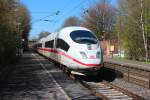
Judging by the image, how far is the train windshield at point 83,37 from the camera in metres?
22.5

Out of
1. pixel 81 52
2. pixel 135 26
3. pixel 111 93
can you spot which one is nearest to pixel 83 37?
pixel 81 52

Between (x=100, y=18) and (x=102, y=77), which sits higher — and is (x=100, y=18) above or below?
above

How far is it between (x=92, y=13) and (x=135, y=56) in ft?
113

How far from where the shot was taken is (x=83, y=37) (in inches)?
903

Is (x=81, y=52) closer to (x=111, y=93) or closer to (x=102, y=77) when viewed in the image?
(x=102, y=77)

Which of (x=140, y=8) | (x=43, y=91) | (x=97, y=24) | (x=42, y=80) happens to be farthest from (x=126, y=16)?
(x=43, y=91)

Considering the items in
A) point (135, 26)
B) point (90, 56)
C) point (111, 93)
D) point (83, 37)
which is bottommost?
point (111, 93)

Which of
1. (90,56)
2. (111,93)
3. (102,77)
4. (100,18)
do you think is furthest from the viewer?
(100,18)

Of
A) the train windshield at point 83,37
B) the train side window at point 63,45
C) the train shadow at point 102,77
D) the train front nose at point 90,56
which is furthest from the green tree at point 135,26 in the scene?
the train front nose at point 90,56

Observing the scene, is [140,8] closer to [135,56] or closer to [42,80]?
[135,56]

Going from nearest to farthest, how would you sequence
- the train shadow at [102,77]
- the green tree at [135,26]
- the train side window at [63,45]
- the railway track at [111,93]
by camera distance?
the railway track at [111,93] < the train shadow at [102,77] < the train side window at [63,45] < the green tree at [135,26]

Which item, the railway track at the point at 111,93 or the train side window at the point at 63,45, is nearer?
the railway track at the point at 111,93

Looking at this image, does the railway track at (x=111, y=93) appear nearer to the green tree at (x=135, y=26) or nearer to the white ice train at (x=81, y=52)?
the white ice train at (x=81, y=52)

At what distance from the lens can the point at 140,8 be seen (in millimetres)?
53938
